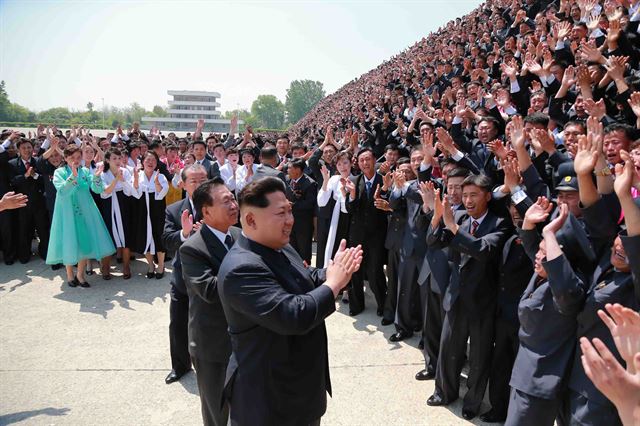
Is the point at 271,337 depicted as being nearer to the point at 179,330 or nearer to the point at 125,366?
the point at 179,330

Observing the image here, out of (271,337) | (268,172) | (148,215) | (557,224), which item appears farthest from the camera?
(148,215)

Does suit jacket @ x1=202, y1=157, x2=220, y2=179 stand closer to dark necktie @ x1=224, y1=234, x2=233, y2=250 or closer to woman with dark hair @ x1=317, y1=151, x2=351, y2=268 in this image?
woman with dark hair @ x1=317, y1=151, x2=351, y2=268

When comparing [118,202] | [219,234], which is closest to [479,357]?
[219,234]

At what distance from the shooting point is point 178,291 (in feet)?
12.5

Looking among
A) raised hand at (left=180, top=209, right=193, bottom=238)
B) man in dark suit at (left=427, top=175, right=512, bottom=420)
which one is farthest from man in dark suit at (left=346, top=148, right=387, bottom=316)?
raised hand at (left=180, top=209, right=193, bottom=238)

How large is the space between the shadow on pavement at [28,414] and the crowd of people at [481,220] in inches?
36.8

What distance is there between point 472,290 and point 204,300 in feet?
6.56

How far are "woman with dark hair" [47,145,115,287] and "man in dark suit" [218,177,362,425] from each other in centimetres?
519

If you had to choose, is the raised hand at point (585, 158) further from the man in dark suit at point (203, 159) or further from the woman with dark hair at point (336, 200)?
the man in dark suit at point (203, 159)

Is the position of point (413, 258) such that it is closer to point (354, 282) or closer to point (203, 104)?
point (354, 282)

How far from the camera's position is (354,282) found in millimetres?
5594

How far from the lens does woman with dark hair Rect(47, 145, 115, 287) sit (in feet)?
20.2

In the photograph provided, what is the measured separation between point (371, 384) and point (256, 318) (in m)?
2.50

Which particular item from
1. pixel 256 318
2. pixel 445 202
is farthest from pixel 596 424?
pixel 256 318
